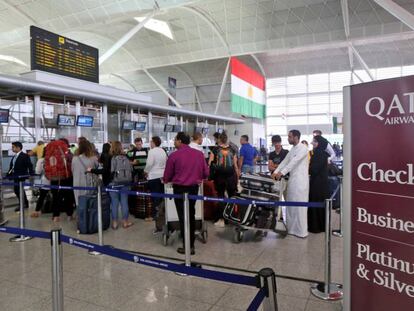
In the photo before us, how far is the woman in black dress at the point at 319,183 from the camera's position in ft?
18.1

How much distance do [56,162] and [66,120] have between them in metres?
5.21

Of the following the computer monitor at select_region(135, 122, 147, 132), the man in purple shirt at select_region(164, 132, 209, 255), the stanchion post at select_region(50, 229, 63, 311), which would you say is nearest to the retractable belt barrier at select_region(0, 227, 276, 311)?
the stanchion post at select_region(50, 229, 63, 311)

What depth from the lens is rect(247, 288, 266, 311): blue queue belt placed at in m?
1.44

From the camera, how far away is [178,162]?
4406mm

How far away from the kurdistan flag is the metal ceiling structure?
75.9 inches

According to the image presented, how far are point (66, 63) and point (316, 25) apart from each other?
15.5m

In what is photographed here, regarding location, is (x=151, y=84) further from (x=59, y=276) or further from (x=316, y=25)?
(x=59, y=276)

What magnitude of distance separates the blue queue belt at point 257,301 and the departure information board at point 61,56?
11.3 m

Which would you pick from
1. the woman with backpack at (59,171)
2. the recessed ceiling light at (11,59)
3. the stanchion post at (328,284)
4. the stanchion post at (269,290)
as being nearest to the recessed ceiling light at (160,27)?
the recessed ceiling light at (11,59)

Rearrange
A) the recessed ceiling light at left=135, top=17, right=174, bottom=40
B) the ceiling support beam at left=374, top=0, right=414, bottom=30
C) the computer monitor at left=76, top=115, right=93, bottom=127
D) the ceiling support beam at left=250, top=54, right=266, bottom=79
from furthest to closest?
the ceiling support beam at left=250, top=54, right=266, bottom=79 → the recessed ceiling light at left=135, top=17, right=174, bottom=40 → the ceiling support beam at left=374, top=0, right=414, bottom=30 → the computer monitor at left=76, top=115, right=93, bottom=127

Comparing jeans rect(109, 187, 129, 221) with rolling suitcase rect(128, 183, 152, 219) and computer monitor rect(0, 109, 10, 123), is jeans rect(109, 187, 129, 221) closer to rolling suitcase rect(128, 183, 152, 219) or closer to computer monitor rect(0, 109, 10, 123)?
rolling suitcase rect(128, 183, 152, 219)

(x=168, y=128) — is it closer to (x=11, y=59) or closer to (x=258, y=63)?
(x=258, y=63)

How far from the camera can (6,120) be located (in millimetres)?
8953

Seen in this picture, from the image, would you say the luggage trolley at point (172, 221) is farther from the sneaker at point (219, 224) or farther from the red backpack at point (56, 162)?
the red backpack at point (56, 162)
